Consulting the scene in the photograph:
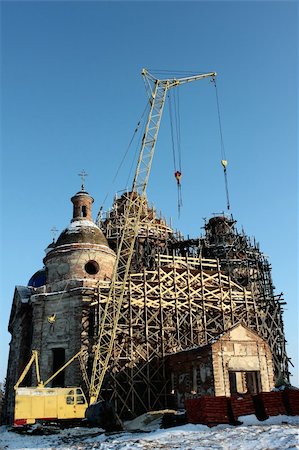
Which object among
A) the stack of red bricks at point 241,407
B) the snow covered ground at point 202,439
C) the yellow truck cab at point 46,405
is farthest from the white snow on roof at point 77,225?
the stack of red bricks at point 241,407

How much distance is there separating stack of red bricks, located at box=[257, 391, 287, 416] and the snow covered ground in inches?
10.0

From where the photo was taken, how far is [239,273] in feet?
137

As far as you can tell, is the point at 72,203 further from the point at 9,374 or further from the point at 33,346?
the point at 9,374

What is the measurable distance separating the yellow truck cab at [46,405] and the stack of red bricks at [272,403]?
9.53m

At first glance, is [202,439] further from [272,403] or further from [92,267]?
[92,267]

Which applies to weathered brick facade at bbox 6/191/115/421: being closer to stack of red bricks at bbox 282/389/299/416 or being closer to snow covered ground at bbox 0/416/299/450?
snow covered ground at bbox 0/416/299/450

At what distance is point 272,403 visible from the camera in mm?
15648

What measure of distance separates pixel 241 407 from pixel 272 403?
1186mm

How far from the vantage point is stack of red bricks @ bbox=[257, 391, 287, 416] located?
1548cm

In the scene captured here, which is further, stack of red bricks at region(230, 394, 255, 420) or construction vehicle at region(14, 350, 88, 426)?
construction vehicle at region(14, 350, 88, 426)

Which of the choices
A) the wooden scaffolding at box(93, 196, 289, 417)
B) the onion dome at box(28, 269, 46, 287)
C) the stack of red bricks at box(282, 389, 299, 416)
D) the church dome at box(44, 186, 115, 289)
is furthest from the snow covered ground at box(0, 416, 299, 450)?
the onion dome at box(28, 269, 46, 287)

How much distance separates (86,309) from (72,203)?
9.20 m

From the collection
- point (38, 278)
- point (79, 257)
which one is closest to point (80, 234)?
point (79, 257)

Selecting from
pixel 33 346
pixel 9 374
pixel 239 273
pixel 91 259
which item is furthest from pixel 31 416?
pixel 239 273
